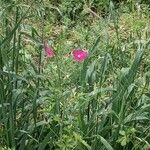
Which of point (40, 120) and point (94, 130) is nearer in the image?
point (94, 130)

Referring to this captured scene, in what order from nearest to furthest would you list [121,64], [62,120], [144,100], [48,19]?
[62,120], [144,100], [121,64], [48,19]

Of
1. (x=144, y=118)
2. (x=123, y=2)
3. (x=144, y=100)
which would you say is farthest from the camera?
(x=123, y=2)

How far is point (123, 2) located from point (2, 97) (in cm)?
261

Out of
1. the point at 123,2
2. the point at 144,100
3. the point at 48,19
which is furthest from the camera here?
the point at 123,2

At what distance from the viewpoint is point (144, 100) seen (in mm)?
2691

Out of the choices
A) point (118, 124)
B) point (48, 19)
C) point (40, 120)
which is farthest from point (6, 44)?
point (48, 19)

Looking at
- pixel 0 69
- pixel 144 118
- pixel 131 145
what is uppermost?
pixel 0 69

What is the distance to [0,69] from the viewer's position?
243 centimetres

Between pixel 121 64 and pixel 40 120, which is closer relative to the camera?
pixel 40 120

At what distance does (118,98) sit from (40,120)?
486mm

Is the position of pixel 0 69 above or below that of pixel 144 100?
above

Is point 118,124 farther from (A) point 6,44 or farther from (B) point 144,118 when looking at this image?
(A) point 6,44

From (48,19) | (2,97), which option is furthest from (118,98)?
(48,19)

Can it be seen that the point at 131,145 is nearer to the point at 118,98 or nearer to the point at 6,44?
the point at 118,98
